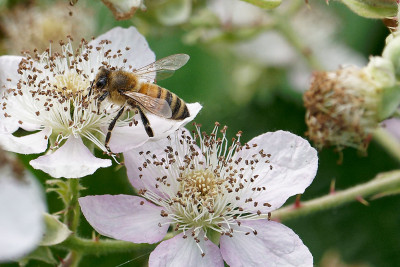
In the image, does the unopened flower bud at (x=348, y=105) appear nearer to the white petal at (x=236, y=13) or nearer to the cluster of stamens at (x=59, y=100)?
the cluster of stamens at (x=59, y=100)

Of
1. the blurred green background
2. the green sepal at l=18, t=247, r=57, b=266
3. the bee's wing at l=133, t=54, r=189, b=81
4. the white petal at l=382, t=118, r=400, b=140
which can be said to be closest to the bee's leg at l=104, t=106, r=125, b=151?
the bee's wing at l=133, t=54, r=189, b=81

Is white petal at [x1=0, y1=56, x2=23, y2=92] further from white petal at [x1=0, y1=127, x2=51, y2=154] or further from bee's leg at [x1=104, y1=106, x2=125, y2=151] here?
bee's leg at [x1=104, y1=106, x2=125, y2=151]

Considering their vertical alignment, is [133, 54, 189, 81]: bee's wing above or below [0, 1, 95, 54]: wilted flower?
above

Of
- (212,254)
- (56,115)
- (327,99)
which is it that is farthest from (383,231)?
(56,115)

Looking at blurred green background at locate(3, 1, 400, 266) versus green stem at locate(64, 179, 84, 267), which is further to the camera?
blurred green background at locate(3, 1, 400, 266)

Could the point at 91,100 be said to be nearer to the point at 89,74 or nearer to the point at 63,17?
the point at 89,74

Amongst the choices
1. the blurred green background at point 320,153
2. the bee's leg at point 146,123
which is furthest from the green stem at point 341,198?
the blurred green background at point 320,153

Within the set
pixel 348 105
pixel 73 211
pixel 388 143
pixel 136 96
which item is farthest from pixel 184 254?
pixel 388 143
